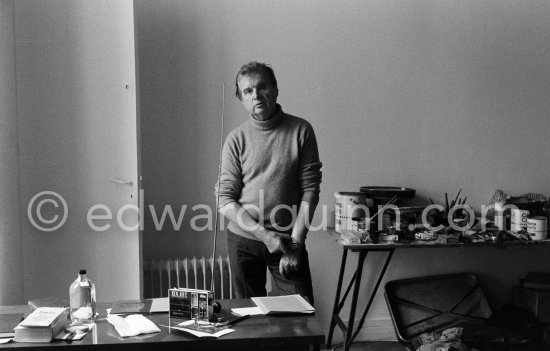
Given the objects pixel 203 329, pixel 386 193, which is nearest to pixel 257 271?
pixel 203 329

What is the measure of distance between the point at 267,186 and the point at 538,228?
1.72 metres

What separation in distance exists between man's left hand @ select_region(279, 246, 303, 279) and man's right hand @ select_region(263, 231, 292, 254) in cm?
3

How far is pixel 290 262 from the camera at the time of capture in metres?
2.64

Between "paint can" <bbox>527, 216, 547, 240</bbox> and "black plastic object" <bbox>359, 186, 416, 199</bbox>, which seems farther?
"black plastic object" <bbox>359, 186, 416, 199</bbox>

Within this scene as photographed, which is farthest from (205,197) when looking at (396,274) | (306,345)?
(306,345)

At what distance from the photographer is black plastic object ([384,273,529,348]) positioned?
3.60 meters

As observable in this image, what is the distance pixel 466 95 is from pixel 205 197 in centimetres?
181

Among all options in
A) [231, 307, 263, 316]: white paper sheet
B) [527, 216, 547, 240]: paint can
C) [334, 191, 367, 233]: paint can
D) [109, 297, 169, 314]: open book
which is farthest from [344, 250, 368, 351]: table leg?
[109, 297, 169, 314]: open book

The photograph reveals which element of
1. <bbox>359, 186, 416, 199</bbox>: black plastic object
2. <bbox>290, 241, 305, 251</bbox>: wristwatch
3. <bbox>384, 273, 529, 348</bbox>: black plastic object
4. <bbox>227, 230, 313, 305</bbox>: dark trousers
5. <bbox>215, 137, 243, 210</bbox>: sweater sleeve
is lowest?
<bbox>384, 273, 529, 348</bbox>: black plastic object

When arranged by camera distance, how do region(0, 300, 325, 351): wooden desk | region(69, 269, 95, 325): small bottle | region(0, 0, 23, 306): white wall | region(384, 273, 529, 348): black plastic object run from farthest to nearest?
region(384, 273, 529, 348): black plastic object < region(0, 0, 23, 306): white wall < region(69, 269, 95, 325): small bottle < region(0, 300, 325, 351): wooden desk

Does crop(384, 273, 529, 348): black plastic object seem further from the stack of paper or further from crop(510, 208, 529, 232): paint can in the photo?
the stack of paper

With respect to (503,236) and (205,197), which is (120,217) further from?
(503,236)

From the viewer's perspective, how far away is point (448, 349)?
9.94 feet

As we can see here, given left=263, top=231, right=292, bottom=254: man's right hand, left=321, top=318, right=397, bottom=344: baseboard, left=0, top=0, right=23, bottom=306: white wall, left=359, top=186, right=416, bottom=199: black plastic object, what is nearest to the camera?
left=263, top=231, right=292, bottom=254: man's right hand
